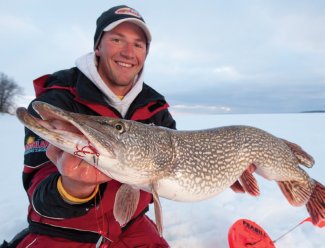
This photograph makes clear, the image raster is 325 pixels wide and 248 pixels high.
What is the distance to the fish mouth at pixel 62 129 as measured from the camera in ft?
4.06

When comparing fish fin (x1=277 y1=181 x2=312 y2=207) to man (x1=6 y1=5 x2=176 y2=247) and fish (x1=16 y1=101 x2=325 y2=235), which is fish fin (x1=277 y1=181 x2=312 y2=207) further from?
man (x1=6 y1=5 x2=176 y2=247)

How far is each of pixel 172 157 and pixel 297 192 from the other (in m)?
1.24

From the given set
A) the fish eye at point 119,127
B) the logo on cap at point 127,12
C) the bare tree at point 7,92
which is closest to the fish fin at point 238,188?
the fish eye at point 119,127

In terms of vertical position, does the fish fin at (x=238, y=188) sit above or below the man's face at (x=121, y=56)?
below

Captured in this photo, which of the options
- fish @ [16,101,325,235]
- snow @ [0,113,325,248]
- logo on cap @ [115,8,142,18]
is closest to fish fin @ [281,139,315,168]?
fish @ [16,101,325,235]

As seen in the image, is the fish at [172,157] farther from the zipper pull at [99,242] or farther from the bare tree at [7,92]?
the bare tree at [7,92]

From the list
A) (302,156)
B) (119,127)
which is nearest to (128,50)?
(119,127)

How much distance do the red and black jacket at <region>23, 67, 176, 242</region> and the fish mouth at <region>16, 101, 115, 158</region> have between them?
37cm

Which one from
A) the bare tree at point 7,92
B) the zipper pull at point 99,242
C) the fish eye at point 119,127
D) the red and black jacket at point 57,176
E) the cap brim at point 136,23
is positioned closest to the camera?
the fish eye at point 119,127

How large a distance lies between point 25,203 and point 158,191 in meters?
2.49

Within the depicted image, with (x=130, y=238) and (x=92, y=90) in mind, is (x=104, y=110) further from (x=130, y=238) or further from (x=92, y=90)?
(x=130, y=238)

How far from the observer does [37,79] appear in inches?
79.4

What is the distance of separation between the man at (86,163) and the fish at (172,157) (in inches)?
5.0

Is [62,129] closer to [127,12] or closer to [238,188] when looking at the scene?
[127,12]
